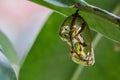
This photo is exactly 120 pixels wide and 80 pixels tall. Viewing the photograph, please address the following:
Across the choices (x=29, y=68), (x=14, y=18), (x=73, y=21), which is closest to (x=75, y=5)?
(x=73, y=21)

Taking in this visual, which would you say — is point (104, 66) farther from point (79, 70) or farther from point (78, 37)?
point (78, 37)

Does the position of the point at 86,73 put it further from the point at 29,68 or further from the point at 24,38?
the point at 24,38

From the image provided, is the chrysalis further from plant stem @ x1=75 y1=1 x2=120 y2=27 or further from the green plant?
A: the green plant

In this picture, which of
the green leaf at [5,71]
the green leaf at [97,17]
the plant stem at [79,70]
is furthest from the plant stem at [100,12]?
the plant stem at [79,70]

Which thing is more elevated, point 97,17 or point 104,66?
point 97,17

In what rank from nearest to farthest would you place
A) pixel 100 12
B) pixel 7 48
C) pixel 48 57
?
pixel 100 12 → pixel 7 48 → pixel 48 57

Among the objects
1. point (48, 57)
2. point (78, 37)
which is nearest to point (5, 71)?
point (78, 37)
